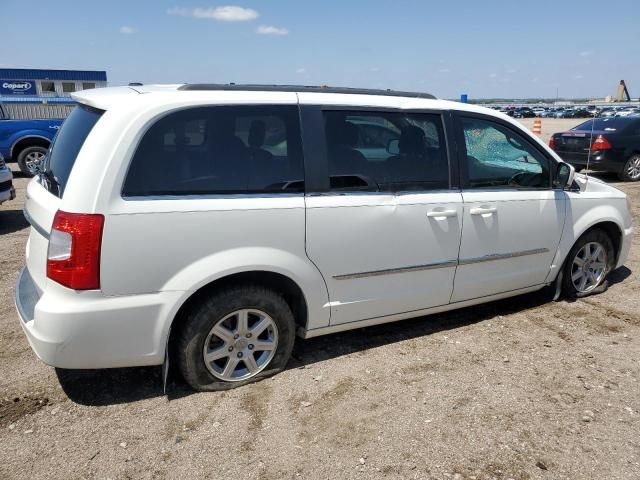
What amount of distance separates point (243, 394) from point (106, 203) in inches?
55.2

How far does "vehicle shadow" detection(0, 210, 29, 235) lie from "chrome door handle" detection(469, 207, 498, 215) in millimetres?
6336

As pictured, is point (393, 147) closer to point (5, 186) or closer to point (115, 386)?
point (115, 386)

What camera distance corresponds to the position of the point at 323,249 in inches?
130

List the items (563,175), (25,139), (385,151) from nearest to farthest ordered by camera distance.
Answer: (385,151) → (563,175) → (25,139)

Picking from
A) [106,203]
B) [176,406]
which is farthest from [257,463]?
[106,203]

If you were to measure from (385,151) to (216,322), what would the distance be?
157cm

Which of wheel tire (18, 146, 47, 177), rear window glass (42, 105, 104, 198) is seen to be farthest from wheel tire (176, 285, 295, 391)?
wheel tire (18, 146, 47, 177)

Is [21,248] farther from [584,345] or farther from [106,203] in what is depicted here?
[584,345]

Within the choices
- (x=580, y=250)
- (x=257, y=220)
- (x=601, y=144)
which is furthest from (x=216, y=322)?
(x=601, y=144)

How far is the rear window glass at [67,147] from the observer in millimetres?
2928

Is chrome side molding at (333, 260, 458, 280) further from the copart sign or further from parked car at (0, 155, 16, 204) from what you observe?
the copart sign

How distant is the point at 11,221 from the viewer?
26.4 feet

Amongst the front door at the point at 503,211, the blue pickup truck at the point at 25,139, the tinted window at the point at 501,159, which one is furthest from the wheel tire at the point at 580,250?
the blue pickup truck at the point at 25,139

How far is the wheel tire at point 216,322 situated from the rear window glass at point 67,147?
3.28 feet
